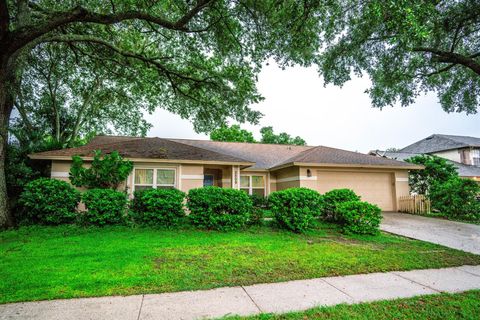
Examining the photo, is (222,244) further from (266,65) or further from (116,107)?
(116,107)

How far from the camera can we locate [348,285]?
386 centimetres

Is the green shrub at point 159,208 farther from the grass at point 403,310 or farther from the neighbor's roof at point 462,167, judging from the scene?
the neighbor's roof at point 462,167

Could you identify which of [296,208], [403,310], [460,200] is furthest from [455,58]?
[403,310]

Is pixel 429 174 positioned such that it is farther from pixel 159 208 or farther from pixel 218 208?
pixel 159 208

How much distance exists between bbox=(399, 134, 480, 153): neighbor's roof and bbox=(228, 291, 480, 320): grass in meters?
30.1

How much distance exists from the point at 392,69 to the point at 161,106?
12.0 meters

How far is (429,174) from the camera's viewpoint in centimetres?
1493

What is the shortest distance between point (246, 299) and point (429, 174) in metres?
16.5

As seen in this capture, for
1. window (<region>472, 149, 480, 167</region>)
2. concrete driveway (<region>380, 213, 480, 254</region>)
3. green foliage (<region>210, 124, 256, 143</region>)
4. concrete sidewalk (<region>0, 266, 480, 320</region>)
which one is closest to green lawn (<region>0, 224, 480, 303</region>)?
concrete sidewalk (<region>0, 266, 480, 320</region>)

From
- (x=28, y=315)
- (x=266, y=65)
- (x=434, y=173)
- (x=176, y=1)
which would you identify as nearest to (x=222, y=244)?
(x=28, y=315)

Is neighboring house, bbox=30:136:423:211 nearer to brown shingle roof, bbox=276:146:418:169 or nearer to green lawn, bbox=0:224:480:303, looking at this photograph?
brown shingle roof, bbox=276:146:418:169

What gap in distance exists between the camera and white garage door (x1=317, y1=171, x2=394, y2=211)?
13.6 metres

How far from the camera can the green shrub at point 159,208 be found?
8.32 metres

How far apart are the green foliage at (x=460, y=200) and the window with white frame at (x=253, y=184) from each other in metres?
9.39
